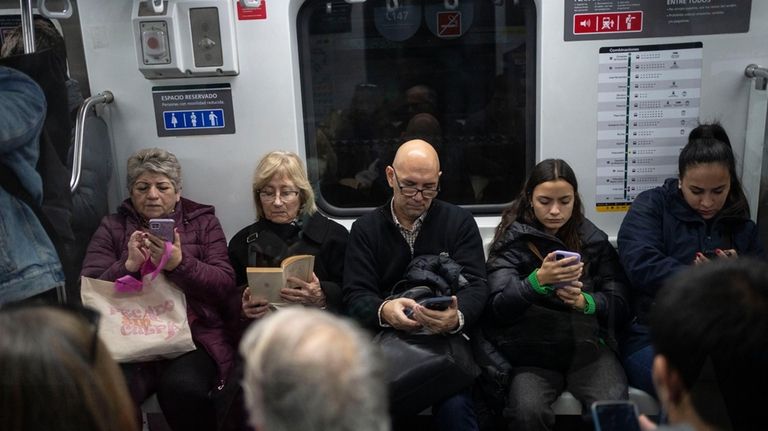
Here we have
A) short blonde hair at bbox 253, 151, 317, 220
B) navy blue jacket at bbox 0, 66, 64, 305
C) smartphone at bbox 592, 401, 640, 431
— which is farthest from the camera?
short blonde hair at bbox 253, 151, 317, 220

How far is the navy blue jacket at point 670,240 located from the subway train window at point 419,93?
0.76 m

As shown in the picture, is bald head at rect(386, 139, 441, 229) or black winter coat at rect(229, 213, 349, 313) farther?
black winter coat at rect(229, 213, 349, 313)

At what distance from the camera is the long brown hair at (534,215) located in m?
3.22

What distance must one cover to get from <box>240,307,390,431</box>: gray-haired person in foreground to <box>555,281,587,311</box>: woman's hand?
1986 millimetres

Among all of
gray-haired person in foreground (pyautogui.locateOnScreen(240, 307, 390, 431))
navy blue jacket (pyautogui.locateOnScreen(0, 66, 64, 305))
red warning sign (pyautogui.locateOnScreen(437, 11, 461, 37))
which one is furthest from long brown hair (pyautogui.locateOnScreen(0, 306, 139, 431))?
red warning sign (pyautogui.locateOnScreen(437, 11, 461, 37))

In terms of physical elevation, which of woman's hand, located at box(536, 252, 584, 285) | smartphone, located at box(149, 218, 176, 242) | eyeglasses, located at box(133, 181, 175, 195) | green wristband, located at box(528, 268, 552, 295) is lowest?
green wristband, located at box(528, 268, 552, 295)

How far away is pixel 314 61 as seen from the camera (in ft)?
12.2

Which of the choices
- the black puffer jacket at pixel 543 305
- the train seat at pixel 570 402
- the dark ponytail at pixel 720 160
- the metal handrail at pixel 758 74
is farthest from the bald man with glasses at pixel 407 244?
the metal handrail at pixel 758 74

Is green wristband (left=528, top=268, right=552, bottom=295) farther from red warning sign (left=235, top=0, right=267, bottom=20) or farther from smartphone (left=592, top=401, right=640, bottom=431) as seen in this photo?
red warning sign (left=235, top=0, right=267, bottom=20)

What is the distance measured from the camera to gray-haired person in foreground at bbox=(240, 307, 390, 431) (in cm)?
115

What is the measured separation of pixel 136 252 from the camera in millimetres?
3102

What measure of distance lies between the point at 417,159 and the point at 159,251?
4.31 feet

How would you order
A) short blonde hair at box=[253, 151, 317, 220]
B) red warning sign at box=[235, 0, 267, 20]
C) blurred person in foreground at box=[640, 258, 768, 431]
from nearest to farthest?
blurred person in foreground at box=[640, 258, 768, 431] < short blonde hair at box=[253, 151, 317, 220] < red warning sign at box=[235, 0, 267, 20]

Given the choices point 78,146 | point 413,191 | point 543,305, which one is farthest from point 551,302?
point 78,146
